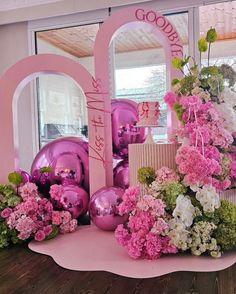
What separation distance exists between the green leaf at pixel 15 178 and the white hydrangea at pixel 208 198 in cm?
103

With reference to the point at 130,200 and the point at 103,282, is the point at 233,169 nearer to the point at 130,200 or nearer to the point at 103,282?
the point at 130,200

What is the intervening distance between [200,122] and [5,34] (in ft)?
10.1

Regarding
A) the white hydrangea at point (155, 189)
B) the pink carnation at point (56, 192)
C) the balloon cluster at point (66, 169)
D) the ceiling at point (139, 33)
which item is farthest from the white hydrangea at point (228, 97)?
the ceiling at point (139, 33)

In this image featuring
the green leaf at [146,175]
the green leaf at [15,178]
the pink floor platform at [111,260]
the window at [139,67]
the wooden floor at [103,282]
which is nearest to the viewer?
→ the wooden floor at [103,282]

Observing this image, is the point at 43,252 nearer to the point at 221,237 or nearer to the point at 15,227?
the point at 15,227

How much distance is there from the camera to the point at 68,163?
201 cm

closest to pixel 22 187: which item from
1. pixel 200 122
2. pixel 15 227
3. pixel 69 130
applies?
pixel 15 227

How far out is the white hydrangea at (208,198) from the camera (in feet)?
4.49

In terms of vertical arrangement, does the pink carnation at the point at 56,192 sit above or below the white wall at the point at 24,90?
Result: below

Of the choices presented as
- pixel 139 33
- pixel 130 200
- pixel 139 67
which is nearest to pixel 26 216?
pixel 130 200

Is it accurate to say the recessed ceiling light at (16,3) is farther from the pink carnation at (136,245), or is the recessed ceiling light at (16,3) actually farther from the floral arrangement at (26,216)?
the pink carnation at (136,245)

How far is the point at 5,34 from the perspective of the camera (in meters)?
3.76

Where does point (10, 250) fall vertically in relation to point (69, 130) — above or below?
below

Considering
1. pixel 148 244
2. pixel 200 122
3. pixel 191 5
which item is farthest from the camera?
pixel 191 5
